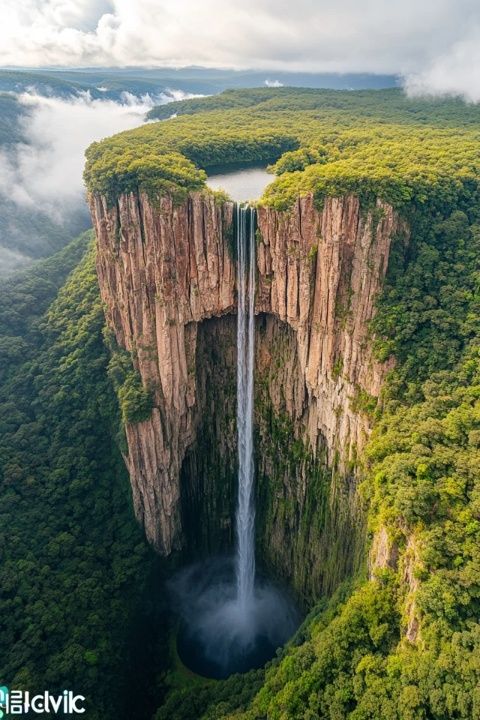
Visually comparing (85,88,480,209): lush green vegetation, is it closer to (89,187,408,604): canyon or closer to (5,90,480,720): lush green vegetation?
(5,90,480,720): lush green vegetation

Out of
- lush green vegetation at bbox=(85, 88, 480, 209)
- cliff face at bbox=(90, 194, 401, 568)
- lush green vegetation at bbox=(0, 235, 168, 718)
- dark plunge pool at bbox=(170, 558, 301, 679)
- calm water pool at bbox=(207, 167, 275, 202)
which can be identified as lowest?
dark plunge pool at bbox=(170, 558, 301, 679)

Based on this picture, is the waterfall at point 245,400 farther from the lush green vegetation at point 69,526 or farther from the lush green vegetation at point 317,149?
the lush green vegetation at point 69,526

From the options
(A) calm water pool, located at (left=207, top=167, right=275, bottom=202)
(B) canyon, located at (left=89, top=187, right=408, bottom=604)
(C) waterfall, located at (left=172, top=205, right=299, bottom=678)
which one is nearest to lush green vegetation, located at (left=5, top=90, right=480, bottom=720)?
(B) canyon, located at (left=89, top=187, right=408, bottom=604)

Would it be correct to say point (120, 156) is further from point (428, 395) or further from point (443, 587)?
point (443, 587)

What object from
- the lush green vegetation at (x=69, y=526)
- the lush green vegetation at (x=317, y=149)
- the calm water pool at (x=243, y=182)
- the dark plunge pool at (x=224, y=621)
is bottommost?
the dark plunge pool at (x=224, y=621)

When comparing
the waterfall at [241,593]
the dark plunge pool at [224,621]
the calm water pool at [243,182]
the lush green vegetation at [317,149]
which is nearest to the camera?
the lush green vegetation at [317,149]

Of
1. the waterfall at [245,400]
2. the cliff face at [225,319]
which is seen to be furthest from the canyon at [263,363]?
the waterfall at [245,400]
